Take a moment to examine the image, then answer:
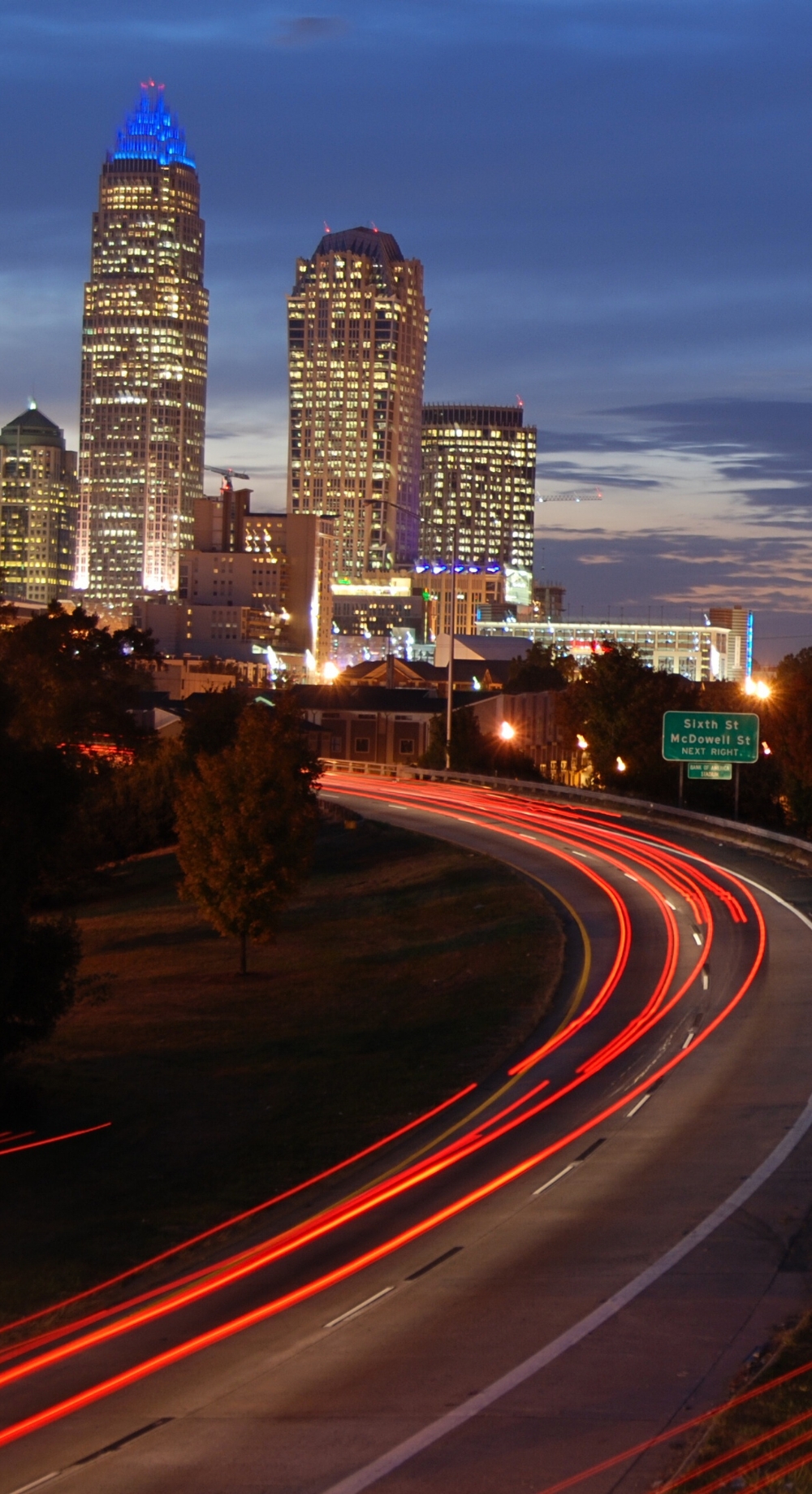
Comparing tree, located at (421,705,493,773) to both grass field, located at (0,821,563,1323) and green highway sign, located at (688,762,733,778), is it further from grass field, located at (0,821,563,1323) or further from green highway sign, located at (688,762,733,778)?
grass field, located at (0,821,563,1323)

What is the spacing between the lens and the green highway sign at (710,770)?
6700 cm

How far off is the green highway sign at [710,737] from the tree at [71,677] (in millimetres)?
26152

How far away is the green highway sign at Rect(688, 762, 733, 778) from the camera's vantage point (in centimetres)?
6700

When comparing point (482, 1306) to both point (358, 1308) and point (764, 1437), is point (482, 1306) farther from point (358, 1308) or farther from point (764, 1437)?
point (764, 1437)

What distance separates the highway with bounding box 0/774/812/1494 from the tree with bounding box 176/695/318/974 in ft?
63.5

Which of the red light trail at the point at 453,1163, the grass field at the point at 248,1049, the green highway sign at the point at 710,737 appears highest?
the green highway sign at the point at 710,737

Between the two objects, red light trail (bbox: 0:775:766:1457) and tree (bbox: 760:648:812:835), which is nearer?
red light trail (bbox: 0:775:766:1457)

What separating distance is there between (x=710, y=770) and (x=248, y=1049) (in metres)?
35.7

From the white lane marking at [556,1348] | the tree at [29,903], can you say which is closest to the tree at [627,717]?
the tree at [29,903]

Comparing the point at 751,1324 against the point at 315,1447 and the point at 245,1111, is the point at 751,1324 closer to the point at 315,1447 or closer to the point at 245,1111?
the point at 315,1447

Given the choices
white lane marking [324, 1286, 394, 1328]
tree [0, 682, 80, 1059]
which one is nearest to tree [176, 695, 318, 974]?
tree [0, 682, 80, 1059]

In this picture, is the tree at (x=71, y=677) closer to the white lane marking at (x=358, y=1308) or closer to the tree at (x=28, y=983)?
the tree at (x=28, y=983)

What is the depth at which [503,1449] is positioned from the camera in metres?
12.3

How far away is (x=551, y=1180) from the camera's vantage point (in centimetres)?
2084
